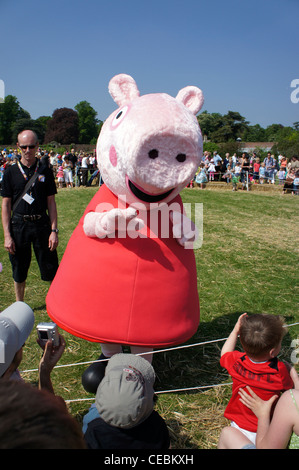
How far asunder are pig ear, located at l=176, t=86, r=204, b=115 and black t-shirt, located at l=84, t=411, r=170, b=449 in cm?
227

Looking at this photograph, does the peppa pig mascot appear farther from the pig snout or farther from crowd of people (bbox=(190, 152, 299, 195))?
crowd of people (bbox=(190, 152, 299, 195))

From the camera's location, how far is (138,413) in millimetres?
1528

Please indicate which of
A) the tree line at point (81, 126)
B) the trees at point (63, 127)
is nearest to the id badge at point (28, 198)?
the tree line at point (81, 126)

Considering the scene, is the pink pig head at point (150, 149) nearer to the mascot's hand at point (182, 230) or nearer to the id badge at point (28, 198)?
the mascot's hand at point (182, 230)

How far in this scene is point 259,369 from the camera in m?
2.12

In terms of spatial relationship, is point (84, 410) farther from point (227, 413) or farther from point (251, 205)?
point (251, 205)

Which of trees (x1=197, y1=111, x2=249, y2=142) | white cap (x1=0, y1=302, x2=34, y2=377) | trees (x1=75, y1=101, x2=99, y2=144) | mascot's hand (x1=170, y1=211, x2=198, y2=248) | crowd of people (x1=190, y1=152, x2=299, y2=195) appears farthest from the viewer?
trees (x1=75, y1=101, x2=99, y2=144)

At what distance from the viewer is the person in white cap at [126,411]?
1525 mm

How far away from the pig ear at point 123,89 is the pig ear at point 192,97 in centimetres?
36

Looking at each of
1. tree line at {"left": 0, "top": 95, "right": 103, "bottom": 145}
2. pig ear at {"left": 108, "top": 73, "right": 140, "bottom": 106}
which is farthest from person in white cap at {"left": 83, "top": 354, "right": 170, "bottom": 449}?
tree line at {"left": 0, "top": 95, "right": 103, "bottom": 145}

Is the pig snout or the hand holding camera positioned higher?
the pig snout

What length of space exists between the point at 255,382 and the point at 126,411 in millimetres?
943

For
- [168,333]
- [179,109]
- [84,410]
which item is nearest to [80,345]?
[84,410]

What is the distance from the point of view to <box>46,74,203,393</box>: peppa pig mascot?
2.38 m
